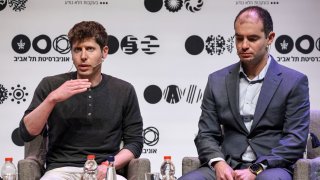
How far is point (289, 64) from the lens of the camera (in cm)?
607

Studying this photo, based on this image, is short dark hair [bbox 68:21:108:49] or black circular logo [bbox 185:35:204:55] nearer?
short dark hair [bbox 68:21:108:49]

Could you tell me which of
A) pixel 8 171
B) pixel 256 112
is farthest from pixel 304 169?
pixel 8 171

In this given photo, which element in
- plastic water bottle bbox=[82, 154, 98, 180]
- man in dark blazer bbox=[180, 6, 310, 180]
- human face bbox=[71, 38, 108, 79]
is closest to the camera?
plastic water bottle bbox=[82, 154, 98, 180]

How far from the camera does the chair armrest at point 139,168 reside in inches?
162

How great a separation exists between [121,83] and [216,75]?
0.73 m

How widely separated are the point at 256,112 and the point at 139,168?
0.88m

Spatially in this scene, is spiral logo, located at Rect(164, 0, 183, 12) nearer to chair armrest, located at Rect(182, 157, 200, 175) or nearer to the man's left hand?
chair armrest, located at Rect(182, 157, 200, 175)

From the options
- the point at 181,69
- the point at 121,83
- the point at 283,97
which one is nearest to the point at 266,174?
the point at 283,97

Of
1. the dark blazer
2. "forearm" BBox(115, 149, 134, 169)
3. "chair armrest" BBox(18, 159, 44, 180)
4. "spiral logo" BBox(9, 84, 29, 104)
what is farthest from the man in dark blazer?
"spiral logo" BBox(9, 84, 29, 104)

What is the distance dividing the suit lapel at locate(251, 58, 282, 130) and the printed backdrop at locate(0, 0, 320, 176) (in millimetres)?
2027

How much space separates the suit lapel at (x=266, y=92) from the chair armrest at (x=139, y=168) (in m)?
0.77

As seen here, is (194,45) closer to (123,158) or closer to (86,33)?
(86,33)

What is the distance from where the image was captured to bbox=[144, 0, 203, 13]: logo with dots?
601cm

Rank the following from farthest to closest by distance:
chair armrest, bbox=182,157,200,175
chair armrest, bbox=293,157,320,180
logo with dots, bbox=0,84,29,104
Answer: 1. logo with dots, bbox=0,84,29,104
2. chair armrest, bbox=182,157,200,175
3. chair armrest, bbox=293,157,320,180
